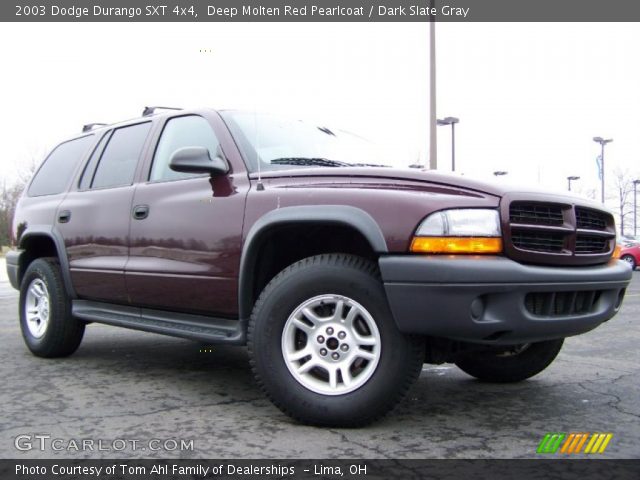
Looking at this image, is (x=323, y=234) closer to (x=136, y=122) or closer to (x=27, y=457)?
(x=27, y=457)

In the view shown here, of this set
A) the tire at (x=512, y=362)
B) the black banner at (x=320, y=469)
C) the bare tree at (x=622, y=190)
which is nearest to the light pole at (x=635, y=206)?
the bare tree at (x=622, y=190)

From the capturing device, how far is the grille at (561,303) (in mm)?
2977

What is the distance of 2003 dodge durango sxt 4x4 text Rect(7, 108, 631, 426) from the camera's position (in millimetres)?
2922

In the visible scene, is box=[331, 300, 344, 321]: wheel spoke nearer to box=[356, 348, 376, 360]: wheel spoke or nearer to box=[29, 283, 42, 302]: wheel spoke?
box=[356, 348, 376, 360]: wheel spoke

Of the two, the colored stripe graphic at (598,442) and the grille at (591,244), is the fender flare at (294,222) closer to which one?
the grille at (591,244)

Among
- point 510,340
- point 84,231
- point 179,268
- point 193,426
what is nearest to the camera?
point 510,340

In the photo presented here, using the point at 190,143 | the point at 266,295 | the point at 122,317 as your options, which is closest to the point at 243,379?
the point at 122,317

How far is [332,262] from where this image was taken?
126 inches

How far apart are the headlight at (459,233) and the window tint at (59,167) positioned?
3.51 meters

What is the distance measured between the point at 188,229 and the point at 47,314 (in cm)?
201

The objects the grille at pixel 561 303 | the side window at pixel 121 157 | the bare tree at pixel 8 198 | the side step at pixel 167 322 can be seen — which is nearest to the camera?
the grille at pixel 561 303

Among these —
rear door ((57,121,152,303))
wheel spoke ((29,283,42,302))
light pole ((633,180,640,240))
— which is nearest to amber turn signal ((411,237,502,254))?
rear door ((57,121,152,303))

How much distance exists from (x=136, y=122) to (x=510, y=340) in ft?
10.7

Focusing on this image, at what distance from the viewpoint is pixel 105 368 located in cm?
479
